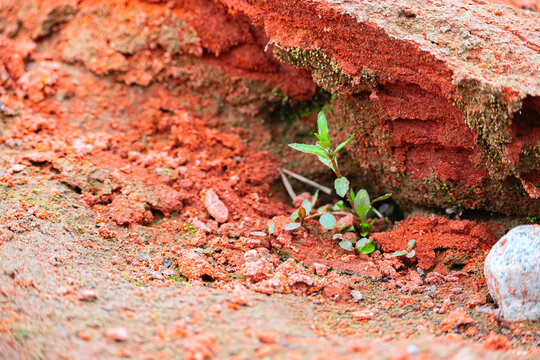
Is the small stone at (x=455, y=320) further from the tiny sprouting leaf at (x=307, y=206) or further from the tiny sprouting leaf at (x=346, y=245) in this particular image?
the tiny sprouting leaf at (x=307, y=206)

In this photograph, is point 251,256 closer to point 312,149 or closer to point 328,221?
point 328,221

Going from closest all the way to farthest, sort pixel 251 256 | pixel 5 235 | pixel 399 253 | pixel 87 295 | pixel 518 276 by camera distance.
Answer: pixel 87 295 → pixel 518 276 → pixel 5 235 → pixel 251 256 → pixel 399 253

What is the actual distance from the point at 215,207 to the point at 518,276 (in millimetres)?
1529

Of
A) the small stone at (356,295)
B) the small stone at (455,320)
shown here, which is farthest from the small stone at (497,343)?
the small stone at (356,295)

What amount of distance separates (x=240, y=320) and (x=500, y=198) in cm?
153

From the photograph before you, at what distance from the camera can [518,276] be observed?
213 cm

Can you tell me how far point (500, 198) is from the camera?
8.55ft

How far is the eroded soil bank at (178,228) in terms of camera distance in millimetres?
1882

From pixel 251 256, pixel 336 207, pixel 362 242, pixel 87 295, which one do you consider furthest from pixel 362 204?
pixel 87 295

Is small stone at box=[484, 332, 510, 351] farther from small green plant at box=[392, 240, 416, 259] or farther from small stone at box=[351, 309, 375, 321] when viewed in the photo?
small green plant at box=[392, 240, 416, 259]

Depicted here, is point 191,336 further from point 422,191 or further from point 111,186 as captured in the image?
point 422,191

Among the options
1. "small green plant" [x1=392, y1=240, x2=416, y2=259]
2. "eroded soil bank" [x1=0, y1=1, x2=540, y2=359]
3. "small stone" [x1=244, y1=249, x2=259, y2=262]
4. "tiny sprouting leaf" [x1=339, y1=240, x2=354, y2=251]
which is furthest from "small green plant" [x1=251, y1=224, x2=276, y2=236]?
"small green plant" [x1=392, y1=240, x2=416, y2=259]

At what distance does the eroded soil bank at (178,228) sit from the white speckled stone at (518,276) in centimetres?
7

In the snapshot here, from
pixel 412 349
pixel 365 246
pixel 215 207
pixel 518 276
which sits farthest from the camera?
pixel 215 207
